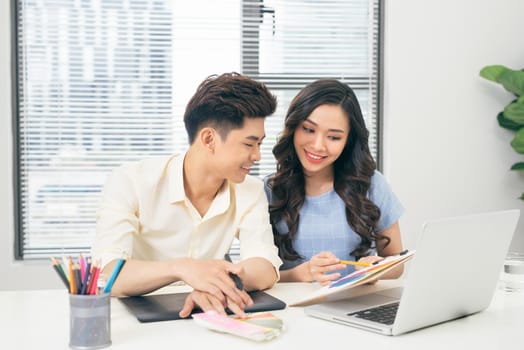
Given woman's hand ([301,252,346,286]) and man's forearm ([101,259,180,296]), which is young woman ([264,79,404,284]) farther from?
man's forearm ([101,259,180,296])

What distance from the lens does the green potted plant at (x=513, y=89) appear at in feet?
10.5

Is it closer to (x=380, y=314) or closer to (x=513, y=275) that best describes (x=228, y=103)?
(x=380, y=314)

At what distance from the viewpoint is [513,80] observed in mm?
3197

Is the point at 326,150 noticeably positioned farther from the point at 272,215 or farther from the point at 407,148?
the point at 407,148

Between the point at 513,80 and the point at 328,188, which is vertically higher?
the point at 513,80

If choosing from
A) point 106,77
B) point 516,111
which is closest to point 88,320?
point 106,77

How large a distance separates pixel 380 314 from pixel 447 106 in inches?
92.2

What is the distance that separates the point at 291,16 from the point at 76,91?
123 centimetres

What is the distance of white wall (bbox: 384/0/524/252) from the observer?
338 centimetres

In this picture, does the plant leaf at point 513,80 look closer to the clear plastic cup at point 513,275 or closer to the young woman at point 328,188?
the young woman at point 328,188

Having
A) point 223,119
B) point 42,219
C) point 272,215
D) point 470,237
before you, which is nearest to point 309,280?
point 272,215

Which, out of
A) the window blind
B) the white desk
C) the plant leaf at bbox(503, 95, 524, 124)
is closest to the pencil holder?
the white desk

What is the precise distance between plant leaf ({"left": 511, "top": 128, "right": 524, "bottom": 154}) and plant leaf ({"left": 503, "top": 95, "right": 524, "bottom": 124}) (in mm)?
62

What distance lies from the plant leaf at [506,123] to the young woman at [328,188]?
1.49 meters
